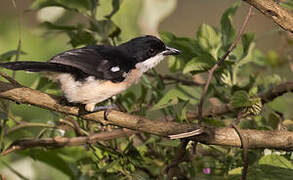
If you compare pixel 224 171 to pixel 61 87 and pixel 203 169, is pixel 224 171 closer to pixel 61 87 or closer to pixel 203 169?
pixel 203 169

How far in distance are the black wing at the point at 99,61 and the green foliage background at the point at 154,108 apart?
0.10m

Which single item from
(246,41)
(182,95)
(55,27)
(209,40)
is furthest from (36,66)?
(246,41)

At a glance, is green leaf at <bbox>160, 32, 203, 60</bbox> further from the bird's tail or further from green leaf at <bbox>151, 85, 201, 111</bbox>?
the bird's tail

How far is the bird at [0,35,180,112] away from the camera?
2.24 m

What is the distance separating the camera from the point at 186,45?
2281 millimetres

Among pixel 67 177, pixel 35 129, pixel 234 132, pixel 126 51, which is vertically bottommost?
pixel 67 177

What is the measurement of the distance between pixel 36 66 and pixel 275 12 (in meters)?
0.98

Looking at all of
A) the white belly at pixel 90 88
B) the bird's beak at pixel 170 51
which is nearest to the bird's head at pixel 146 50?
the bird's beak at pixel 170 51

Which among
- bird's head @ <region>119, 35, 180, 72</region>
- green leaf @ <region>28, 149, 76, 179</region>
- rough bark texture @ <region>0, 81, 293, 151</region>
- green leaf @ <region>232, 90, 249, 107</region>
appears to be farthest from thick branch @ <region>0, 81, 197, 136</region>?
bird's head @ <region>119, 35, 180, 72</region>

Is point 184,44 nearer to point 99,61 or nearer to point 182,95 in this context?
point 182,95

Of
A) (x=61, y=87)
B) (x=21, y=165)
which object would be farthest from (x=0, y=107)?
(x=21, y=165)

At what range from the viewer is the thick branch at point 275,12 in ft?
5.19

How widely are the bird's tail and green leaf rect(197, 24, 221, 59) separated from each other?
605 mm

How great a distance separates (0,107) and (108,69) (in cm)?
54
